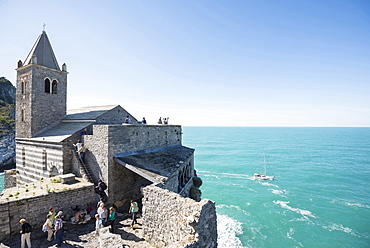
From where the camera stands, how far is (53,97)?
69.3ft

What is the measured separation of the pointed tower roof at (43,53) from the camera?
2038cm

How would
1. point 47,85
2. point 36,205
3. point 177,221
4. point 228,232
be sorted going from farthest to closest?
1. point 228,232
2. point 47,85
3. point 36,205
4. point 177,221

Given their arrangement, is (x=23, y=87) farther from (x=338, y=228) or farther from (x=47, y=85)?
(x=338, y=228)

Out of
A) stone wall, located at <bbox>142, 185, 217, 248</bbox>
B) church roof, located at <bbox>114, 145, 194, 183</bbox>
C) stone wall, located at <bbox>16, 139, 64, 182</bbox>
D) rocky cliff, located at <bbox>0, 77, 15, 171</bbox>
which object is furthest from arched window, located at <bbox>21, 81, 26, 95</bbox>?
rocky cliff, located at <bbox>0, 77, 15, 171</bbox>

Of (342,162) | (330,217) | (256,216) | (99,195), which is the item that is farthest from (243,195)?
(342,162)

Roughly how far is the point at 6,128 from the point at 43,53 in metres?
49.4

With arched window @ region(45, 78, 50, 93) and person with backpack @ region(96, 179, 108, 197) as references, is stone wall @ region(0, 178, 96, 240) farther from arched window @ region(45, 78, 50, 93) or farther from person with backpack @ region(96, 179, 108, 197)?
arched window @ region(45, 78, 50, 93)

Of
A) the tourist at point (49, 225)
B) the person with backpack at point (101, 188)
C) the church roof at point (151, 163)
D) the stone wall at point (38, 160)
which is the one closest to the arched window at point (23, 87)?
the stone wall at point (38, 160)

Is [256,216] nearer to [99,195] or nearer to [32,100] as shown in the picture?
[99,195]

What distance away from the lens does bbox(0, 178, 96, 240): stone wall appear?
31.6 ft

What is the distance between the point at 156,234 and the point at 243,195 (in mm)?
31304

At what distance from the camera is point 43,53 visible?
20.9 m

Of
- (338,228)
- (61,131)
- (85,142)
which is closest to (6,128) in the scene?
(61,131)

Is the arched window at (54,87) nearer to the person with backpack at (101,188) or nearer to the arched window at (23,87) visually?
the arched window at (23,87)
